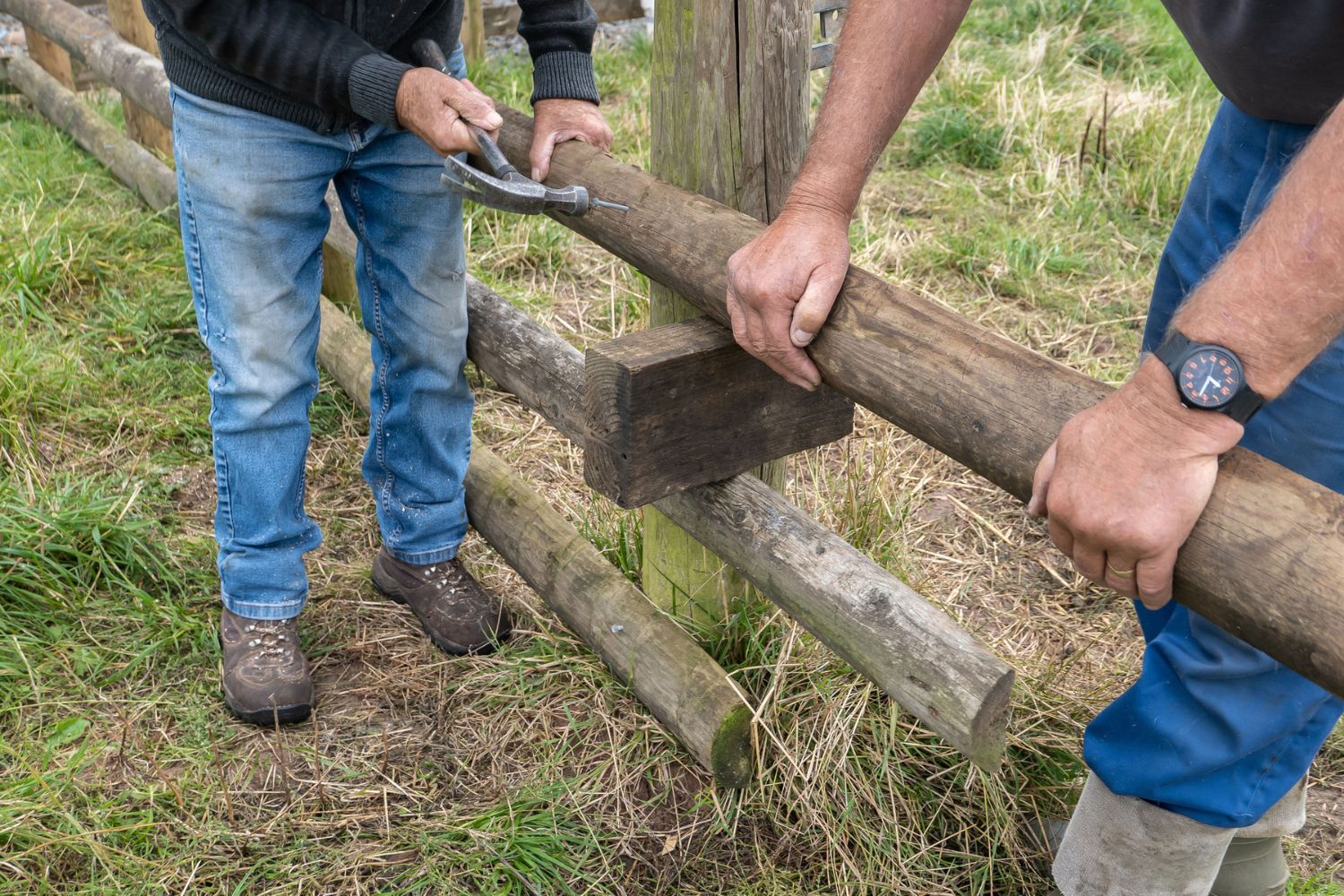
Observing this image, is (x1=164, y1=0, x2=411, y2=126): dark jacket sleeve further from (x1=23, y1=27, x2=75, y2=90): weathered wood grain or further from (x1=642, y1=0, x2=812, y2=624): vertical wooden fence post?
(x1=23, y1=27, x2=75, y2=90): weathered wood grain

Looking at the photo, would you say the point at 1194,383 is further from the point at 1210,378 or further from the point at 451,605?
the point at 451,605

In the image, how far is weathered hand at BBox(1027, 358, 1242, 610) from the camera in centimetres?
121

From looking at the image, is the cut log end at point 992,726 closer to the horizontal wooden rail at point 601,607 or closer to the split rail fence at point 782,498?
the split rail fence at point 782,498

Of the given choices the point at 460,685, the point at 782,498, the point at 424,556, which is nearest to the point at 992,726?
the point at 782,498

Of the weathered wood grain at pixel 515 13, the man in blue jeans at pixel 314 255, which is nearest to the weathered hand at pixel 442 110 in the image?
the man in blue jeans at pixel 314 255

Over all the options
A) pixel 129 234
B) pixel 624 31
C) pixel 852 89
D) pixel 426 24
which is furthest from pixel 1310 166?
pixel 624 31

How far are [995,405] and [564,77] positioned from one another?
133 centimetres

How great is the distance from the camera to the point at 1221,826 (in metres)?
1.74

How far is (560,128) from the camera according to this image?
226 cm

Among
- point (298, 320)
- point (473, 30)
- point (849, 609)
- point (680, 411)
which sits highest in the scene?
point (680, 411)

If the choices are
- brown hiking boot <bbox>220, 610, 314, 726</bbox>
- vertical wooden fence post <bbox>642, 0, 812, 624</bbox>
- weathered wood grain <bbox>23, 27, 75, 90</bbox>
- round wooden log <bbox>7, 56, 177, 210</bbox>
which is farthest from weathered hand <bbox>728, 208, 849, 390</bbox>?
weathered wood grain <bbox>23, 27, 75, 90</bbox>

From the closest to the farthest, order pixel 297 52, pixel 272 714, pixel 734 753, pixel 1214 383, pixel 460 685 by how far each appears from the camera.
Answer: pixel 1214 383 → pixel 297 52 → pixel 734 753 → pixel 272 714 → pixel 460 685

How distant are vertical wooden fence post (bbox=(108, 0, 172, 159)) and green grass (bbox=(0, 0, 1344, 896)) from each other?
109cm

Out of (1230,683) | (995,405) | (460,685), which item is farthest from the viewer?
(460,685)
